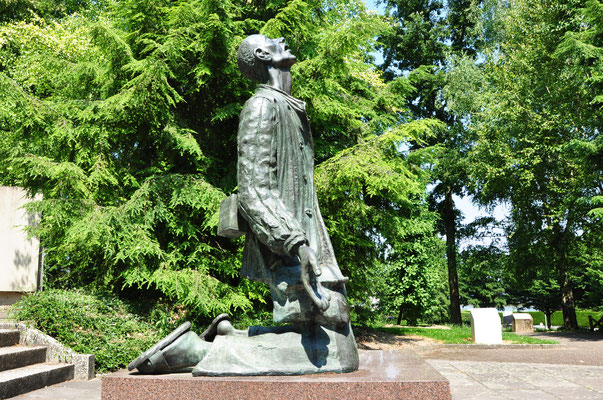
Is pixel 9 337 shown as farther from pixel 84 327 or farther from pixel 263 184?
pixel 263 184

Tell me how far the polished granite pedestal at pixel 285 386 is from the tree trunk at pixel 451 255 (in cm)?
2115

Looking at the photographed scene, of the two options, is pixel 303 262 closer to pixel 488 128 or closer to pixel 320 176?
pixel 320 176

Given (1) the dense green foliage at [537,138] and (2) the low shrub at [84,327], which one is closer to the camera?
(2) the low shrub at [84,327]

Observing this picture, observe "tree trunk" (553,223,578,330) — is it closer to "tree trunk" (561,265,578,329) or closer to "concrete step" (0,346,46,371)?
"tree trunk" (561,265,578,329)

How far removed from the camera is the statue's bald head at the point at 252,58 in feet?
12.9

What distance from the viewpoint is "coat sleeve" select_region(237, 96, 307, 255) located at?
327cm

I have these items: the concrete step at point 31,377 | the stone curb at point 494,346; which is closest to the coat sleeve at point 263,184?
the concrete step at point 31,377

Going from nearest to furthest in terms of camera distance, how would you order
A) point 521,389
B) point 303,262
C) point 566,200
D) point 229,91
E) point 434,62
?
point 303,262
point 521,389
point 229,91
point 566,200
point 434,62

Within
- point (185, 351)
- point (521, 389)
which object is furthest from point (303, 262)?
point (521, 389)

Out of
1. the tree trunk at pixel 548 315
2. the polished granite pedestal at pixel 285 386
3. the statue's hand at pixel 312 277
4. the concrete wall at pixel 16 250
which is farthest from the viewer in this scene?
the tree trunk at pixel 548 315

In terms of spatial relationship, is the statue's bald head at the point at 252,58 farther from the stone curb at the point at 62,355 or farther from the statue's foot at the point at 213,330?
the stone curb at the point at 62,355

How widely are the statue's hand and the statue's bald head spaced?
5.05 ft

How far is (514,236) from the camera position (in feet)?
69.9

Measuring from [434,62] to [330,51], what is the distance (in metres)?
15.4
